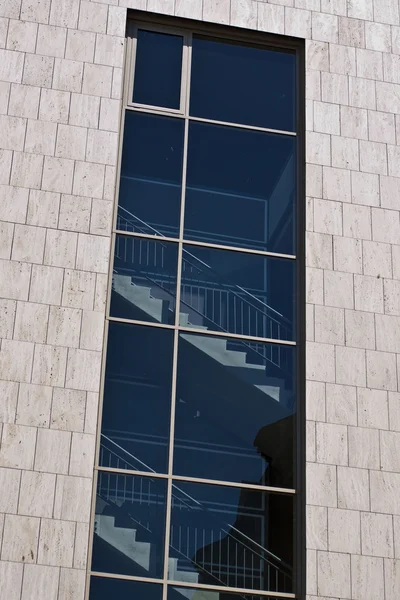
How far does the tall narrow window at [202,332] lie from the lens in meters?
13.8

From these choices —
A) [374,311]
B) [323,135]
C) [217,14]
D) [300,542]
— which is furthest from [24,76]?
[300,542]

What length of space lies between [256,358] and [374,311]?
166 cm

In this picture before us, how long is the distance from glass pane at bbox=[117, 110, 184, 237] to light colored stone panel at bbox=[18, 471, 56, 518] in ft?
11.6

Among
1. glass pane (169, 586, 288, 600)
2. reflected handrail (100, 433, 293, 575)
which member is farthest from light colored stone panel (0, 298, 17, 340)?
glass pane (169, 586, 288, 600)

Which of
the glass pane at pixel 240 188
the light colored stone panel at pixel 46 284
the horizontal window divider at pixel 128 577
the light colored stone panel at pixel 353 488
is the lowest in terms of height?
the horizontal window divider at pixel 128 577

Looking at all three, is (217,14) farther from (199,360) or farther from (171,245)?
(199,360)

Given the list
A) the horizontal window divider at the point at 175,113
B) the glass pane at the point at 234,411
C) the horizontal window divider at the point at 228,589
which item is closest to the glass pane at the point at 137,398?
the glass pane at the point at 234,411

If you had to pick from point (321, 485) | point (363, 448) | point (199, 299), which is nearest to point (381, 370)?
point (363, 448)

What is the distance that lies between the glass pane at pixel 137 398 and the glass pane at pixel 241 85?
344cm

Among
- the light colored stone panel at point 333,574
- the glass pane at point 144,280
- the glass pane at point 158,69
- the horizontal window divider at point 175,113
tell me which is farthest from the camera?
the glass pane at point 158,69

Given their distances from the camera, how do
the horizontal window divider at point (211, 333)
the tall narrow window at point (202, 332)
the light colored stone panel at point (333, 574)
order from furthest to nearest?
the horizontal window divider at point (211, 333), the tall narrow window at point (202, 332), the light colored stone panel at point (333, 574)

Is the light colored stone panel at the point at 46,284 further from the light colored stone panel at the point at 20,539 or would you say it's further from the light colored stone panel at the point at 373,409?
the light colored stone panel at the point at 373,409

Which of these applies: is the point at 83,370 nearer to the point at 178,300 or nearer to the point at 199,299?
the point at 178,300

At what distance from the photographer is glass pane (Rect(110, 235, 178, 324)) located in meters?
14.8
